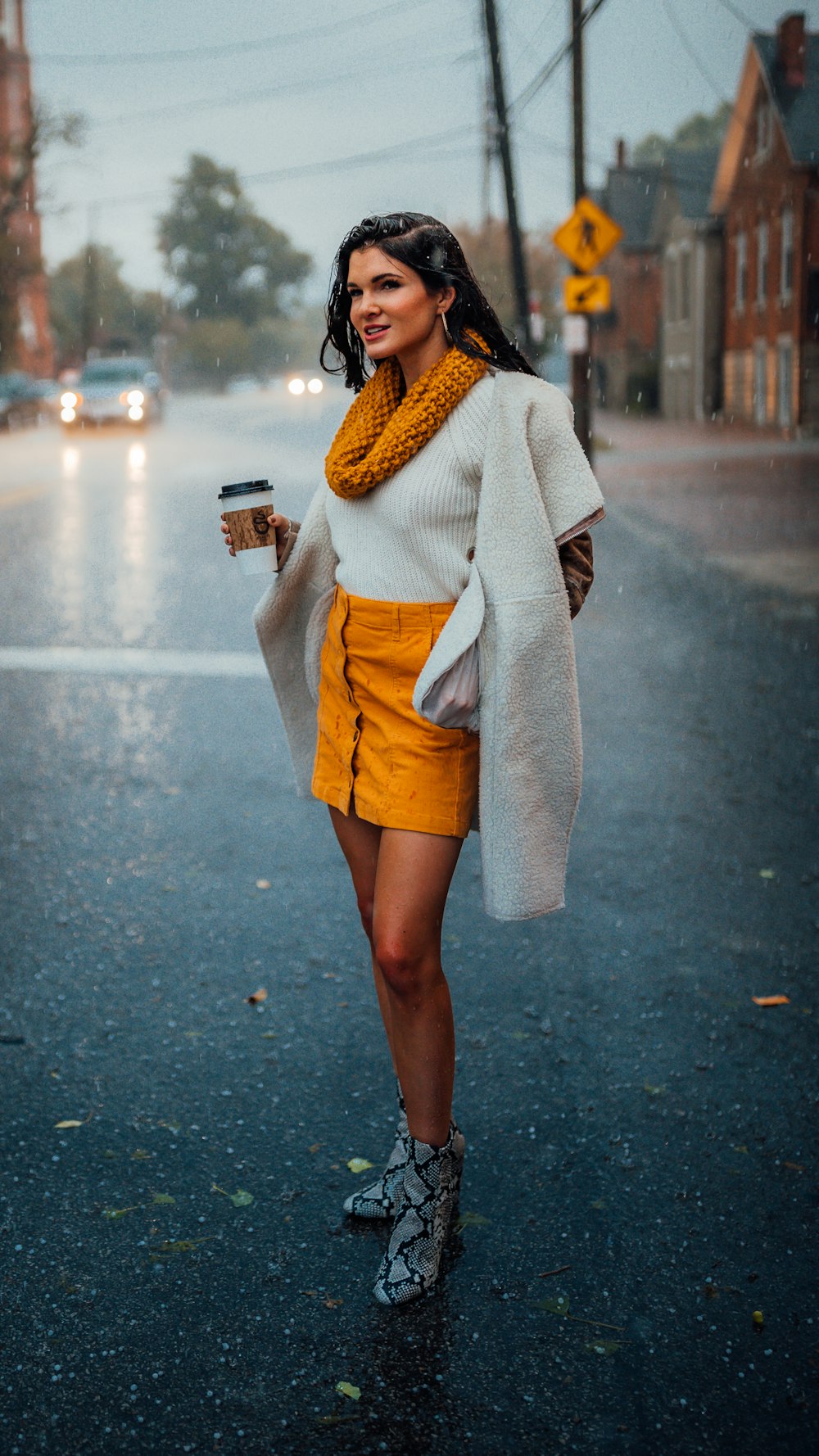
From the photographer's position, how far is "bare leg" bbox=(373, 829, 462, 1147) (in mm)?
2713

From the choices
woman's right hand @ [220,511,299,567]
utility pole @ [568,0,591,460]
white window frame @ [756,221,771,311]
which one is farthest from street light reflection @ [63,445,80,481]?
woman's right hand @ [220,511,299,567]

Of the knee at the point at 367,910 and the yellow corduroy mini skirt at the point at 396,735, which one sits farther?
→ the knee at the point at 367,910

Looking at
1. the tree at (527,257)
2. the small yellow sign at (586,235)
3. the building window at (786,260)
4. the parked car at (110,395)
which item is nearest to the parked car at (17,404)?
the parked car at (110,395)

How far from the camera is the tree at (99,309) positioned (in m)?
69.0

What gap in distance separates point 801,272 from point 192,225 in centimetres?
8575

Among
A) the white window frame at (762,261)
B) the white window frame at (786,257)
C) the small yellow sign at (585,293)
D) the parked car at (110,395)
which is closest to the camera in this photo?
the small yellow sign at (585,293)

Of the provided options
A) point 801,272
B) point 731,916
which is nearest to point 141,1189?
point 731,916

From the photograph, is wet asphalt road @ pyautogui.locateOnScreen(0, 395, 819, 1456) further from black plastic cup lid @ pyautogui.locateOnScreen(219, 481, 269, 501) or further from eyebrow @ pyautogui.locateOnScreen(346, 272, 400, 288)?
eyebrow @ pyautogui.locateOnScreen(346, 272, 400, 288)

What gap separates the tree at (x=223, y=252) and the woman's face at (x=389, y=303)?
370ft

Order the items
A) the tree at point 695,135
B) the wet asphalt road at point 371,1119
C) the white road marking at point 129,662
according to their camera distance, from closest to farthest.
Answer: the wet asphalt road at point 371,1119, the white road marking at point 129,662, the tree at point 695,135

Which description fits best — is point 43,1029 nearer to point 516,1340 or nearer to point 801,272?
point 516,1340

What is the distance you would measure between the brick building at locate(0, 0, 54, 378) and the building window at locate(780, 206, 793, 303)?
25305 mm

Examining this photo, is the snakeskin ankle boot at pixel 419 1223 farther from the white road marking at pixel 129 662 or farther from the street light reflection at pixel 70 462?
the street light reflection at pixel 70 462

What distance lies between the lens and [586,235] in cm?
1922
